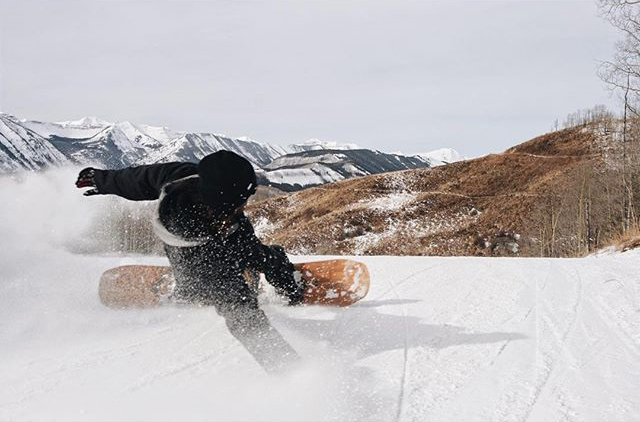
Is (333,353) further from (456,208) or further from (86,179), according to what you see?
→ (456,208)

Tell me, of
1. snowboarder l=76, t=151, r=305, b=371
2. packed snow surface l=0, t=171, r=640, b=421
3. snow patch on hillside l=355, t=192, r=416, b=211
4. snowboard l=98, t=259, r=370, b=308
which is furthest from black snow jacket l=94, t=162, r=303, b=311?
snow patch on hillside l=355, t=192, r=416, b=211

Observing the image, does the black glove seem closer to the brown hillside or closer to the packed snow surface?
the packed snow surface

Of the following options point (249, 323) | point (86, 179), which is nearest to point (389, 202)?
point (86, 179)

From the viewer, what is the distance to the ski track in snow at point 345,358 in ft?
6.82

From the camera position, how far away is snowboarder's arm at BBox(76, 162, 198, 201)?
3.27 metres

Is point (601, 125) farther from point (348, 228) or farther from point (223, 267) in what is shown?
point (223, 267)

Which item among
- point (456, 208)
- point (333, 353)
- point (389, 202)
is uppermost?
point (333, 353)

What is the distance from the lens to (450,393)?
7.35 feet

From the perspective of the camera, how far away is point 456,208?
50.0 meters

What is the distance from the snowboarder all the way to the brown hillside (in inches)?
1280

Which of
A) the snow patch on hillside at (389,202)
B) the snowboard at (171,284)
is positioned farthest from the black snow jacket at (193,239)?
the snow patch on hillside at (389,202)

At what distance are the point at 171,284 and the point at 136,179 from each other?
130 cm

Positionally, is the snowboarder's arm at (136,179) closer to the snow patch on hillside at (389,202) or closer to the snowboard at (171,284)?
the snowboard at (171,284)

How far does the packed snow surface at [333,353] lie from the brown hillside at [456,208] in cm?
3107
